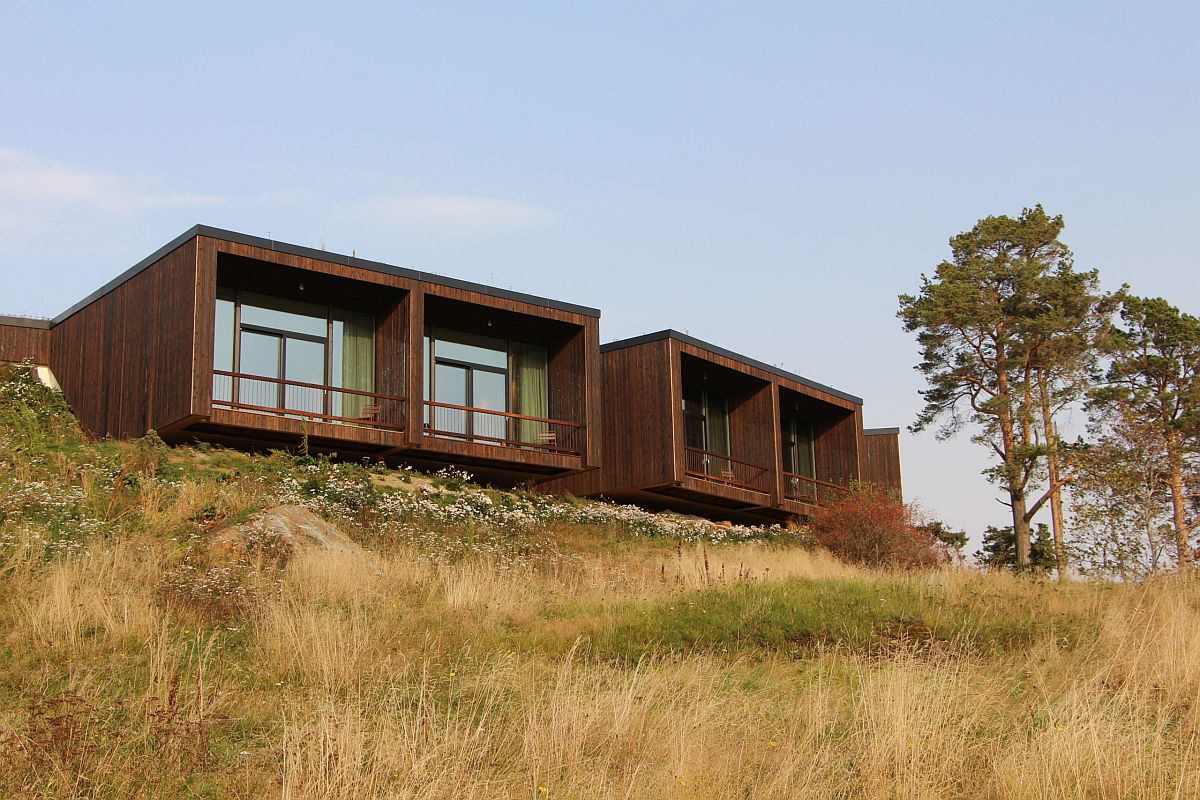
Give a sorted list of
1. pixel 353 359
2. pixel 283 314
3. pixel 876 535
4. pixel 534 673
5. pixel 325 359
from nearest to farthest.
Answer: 1. pixel 534 673
2. pixel 876 535
3. pixel 283 314
4. pixel 325 359
5. pixel 353 359

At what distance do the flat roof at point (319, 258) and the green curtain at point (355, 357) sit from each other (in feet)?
5.29

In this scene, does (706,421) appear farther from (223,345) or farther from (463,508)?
(223,345)

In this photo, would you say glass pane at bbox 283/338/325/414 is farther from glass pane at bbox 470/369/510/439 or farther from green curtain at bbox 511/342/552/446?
green curtain at bbox 511/342/552/446

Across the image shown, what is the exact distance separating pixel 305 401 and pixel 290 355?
0.92 m

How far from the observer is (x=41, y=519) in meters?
13.4

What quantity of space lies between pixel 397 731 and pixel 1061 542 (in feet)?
75.8

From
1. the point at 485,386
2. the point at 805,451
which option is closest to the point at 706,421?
the point at 805,451

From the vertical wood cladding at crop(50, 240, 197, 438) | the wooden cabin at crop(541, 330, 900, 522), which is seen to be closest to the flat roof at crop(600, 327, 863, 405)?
the wooden cabin at crop(541, 330, 900, 522)

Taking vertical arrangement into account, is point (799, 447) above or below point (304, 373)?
below

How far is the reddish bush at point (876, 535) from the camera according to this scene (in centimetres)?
2052

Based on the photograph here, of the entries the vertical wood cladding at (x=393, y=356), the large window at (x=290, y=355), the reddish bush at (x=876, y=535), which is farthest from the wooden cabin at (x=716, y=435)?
the large window at (x=290, y=355)

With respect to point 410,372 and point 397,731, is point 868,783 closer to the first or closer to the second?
point 397,731

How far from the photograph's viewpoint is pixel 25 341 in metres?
24.3

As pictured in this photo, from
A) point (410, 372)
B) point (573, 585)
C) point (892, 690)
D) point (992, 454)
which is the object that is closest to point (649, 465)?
point (410, 372)
